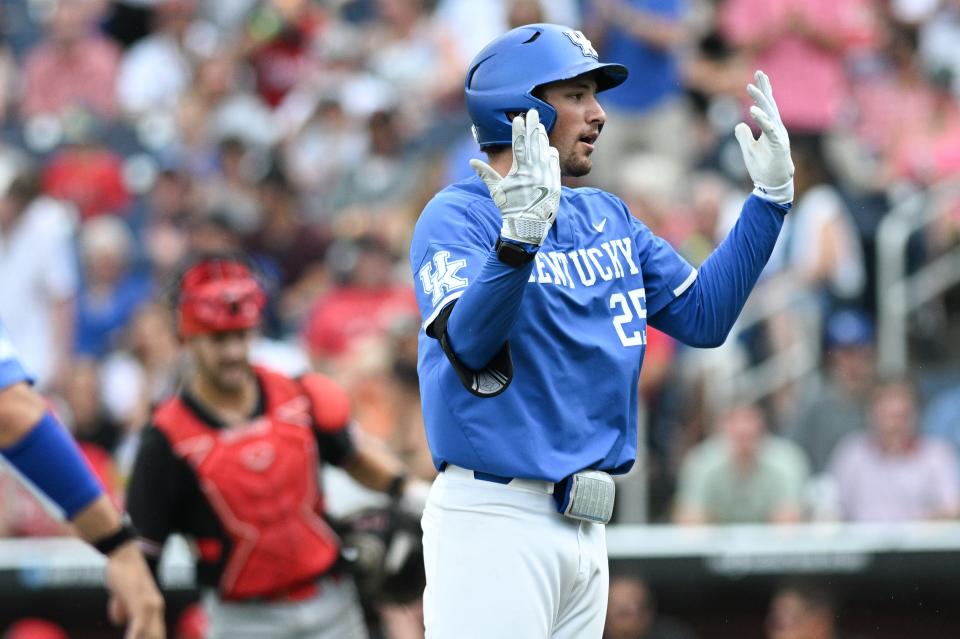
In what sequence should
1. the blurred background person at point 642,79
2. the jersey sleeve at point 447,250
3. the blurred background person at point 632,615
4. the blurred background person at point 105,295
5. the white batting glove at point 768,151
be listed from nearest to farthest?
the jersey sleeve at point 447,250
the white batting glove at point 768,151
the blurred background person at point 632,615
the blurred background person at point 642,79
the blurred background person at point 105,295

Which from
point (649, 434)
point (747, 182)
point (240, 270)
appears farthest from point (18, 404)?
point (747, 182)

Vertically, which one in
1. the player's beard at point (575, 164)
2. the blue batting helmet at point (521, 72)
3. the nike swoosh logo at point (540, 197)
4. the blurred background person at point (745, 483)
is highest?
the blue batting helmet at point (521, 72)

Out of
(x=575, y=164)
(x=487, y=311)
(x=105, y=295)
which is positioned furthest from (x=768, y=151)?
(x=105, y=295)

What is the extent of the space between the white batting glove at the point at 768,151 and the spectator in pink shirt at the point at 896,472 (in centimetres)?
430

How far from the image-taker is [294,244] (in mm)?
10812

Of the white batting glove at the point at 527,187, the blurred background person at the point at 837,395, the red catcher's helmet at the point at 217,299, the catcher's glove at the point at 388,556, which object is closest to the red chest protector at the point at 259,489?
the catcher's glove at the point at 388,556

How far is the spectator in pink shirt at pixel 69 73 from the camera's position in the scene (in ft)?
40.5

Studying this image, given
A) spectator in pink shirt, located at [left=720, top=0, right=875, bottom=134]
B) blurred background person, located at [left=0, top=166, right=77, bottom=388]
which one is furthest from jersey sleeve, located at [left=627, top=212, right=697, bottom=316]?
blurred background person, located at [left=0, top=166, right=77, bottom=388]

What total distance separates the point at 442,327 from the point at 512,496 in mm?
503

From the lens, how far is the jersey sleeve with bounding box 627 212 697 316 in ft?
15.0

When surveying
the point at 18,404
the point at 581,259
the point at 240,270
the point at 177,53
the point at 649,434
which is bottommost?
the point at 649,434

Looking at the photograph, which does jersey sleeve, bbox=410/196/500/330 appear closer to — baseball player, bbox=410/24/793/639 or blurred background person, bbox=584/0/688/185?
baseball player, bbox=410/24/793/639

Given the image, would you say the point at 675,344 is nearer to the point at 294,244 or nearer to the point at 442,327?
the point at 294,244

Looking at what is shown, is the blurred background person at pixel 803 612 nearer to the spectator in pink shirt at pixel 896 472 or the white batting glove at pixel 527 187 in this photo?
the spectator in pink shirt at pixel 896 472
